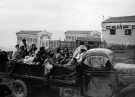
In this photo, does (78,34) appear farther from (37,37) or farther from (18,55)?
(18,55)

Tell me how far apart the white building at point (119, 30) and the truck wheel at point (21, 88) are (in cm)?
1898

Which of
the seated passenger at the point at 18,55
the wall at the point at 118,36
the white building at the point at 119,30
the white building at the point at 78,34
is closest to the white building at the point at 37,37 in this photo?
the white building at the point at 78,34

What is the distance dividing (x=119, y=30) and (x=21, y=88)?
19.7 metres

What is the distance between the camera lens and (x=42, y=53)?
7559 millimetres

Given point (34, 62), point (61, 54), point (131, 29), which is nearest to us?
point (34, 62)

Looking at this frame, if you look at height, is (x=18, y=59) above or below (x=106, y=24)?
below

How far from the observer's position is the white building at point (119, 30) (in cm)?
2428

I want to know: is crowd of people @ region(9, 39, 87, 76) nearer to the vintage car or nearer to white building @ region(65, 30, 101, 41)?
the vintage car

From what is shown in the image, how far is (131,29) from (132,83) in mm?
20068

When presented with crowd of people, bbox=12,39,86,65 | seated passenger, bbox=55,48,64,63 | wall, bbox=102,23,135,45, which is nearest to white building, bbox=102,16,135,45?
wall, bbox=102,23,135,45

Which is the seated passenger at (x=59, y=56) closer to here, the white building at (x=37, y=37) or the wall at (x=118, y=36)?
the wall at (x=118, y=36)

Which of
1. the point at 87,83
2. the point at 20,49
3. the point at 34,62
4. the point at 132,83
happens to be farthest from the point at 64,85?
the point at 20,49

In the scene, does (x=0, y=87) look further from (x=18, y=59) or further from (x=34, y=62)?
(x=18, y=59)

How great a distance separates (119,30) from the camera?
25.1 m
